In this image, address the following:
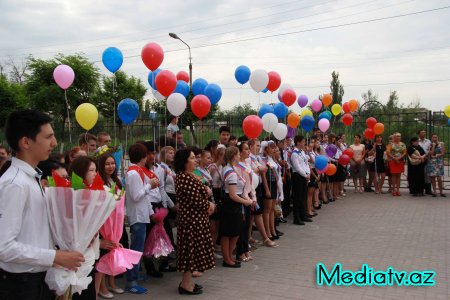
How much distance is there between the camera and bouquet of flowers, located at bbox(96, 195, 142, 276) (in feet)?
9.88

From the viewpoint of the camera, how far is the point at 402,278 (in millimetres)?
4938

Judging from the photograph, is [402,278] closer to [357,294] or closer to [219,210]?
[357,294]

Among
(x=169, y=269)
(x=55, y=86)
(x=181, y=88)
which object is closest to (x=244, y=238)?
(x=169, y=269)

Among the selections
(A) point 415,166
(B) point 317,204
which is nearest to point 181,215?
(B) point 317,204

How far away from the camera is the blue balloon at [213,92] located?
7.16 m

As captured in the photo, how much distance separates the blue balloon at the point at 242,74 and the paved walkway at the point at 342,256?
3.03 meters

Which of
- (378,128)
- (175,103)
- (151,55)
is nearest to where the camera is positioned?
(151,55)

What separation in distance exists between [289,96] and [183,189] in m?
4.70

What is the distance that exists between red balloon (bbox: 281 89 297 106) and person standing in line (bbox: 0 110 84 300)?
267 inches

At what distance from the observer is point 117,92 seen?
2316 centimetres

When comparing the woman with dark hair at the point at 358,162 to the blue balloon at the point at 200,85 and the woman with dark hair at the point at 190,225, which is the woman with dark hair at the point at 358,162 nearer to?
the blue balloon at the point at 200,85

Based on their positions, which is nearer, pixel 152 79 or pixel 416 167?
pixel 152 79

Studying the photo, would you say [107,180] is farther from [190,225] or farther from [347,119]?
[347,119]

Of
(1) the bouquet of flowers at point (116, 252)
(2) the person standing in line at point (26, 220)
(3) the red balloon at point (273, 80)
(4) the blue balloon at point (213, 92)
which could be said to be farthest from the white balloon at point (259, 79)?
(2) the person standing in line at point (26, 220)
